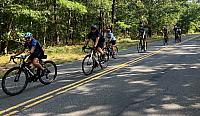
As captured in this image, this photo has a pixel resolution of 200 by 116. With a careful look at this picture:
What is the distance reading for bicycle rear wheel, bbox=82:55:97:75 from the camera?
1220cm

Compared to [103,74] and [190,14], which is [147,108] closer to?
[103,74]

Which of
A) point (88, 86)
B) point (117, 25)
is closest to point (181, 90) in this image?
point (88, 86)

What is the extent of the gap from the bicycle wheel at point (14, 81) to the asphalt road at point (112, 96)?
196mm

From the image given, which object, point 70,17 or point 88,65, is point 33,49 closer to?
point 88,65

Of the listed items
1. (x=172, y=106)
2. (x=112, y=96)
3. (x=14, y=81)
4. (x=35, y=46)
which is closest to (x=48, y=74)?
(x=35, y=46)

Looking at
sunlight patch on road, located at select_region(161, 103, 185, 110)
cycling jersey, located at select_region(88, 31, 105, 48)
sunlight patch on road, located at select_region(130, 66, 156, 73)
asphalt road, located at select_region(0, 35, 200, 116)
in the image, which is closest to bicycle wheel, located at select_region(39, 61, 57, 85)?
asphalt road, located at select_region(0, 35, 200, 116)

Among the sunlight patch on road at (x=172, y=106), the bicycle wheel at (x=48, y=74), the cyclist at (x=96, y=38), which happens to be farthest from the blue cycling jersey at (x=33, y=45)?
the sunlight patch on road at (x=172, y=106)

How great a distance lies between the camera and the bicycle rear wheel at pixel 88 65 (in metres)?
12.2

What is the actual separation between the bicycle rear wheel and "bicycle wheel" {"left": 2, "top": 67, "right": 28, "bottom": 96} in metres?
3.19

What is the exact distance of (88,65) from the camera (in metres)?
12.4

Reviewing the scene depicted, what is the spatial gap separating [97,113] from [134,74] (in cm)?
541

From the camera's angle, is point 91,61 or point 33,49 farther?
point 91,61

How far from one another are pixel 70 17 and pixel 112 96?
1228 inches

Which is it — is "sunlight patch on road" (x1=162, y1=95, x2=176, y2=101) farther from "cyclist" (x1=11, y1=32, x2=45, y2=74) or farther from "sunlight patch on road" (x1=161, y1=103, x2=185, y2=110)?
"cyclist" (x1=11, y1=32, x2=45, y2=74)
